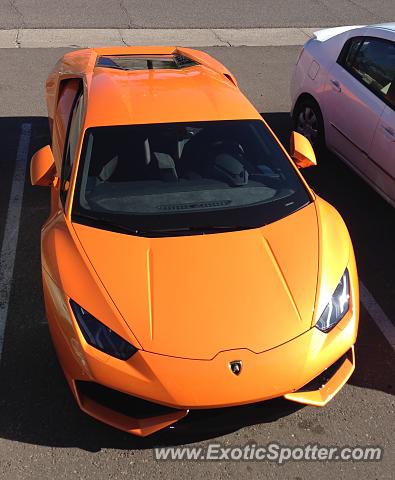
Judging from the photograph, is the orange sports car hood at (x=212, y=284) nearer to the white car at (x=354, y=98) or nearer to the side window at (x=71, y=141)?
the side window at (x=71, y=141)

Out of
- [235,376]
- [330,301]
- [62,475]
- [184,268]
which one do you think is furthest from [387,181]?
[62,475]

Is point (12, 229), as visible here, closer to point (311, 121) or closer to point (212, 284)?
point (212, 284)

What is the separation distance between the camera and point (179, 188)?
3.71m

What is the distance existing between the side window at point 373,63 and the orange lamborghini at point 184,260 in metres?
1.46

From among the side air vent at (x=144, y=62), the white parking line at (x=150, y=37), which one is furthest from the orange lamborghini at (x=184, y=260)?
the white parking line at (x=150, y=37)

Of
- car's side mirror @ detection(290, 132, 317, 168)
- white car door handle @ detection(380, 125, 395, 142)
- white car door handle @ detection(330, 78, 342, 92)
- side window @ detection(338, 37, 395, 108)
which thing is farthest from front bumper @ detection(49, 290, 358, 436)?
white car door handle @ detection(330, 78, 342, 92)

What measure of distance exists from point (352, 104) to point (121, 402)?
392cm

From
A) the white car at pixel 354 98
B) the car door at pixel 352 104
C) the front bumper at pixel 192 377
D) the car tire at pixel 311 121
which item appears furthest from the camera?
the car tire at pixel 311 121

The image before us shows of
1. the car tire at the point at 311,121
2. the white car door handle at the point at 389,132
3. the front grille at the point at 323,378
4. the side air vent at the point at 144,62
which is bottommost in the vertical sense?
the car tire at the point at 311,121

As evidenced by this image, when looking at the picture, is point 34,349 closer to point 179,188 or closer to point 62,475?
point 62,475

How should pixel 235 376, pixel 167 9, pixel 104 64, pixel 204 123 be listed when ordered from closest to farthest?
pixel 235 376 < pixel 204 123 < pixel 104 64 < pixel 167 9

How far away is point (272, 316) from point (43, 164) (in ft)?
6.81

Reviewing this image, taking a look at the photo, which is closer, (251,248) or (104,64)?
(251,248)

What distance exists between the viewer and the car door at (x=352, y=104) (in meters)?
5.40
